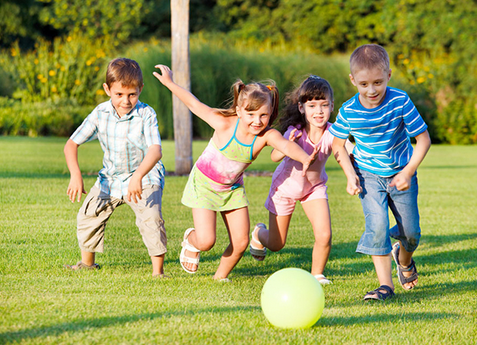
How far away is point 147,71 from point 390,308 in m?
16.8

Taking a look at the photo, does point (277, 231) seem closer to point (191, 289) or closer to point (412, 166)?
point (191, 289)

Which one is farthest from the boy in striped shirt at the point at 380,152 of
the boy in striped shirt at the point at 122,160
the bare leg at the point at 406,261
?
the boy in striped shirt at the point at 122,160

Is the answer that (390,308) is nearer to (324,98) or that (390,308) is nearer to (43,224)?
(324,98)

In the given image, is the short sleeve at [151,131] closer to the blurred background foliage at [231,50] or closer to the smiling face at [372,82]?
the smiling face at [372,82]

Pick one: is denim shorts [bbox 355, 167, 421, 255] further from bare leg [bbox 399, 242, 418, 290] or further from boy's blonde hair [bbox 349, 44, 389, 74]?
boy's blonde hair [bbox 349, 44, 389, 74]

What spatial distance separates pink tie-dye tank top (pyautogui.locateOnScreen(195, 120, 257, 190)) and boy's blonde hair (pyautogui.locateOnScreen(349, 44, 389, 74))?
0.96 metres

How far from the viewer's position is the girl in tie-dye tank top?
15.4 feet

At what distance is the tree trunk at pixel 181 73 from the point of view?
37.3ft

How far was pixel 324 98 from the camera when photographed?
4938 mm

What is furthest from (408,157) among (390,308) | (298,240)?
(298,240)

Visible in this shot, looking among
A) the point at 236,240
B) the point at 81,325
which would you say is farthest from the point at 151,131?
the point at 81,325

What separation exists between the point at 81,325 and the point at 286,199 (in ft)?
7.61

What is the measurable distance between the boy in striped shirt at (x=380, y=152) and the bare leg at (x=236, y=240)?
90 cm

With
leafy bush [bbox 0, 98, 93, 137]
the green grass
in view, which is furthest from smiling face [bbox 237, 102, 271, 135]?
leafy bush [bbox 0, 98, 93, 137]
